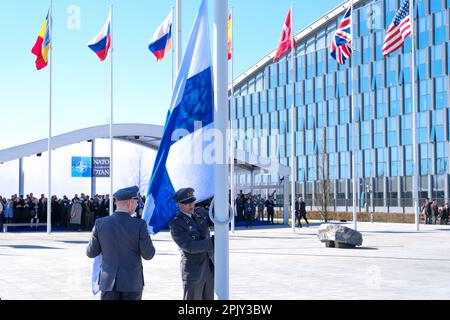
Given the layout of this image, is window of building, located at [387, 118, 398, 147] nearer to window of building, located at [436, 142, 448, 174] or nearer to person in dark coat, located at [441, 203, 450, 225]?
window of building, located at [436, 142, 448, 174]

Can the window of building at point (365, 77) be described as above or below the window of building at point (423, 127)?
above

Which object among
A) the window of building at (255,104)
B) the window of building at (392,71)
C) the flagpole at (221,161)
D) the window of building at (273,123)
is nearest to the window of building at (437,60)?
the window of building at (392,71)

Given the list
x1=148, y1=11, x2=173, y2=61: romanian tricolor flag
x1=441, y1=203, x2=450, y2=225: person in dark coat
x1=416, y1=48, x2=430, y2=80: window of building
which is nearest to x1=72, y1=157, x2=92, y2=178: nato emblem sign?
x1=148, y1=11, x2=173, y2=61: romanian tricolor flag

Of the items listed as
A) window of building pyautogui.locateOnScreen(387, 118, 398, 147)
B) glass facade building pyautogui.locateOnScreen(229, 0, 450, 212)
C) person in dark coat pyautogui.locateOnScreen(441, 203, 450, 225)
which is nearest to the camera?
person in dark coat pyautogui.locateOnScreen(441, 203, 450, 225)

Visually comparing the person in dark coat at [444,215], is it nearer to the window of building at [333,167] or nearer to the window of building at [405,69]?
the window of building at [405,69]

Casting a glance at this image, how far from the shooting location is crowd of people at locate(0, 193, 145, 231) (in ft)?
109

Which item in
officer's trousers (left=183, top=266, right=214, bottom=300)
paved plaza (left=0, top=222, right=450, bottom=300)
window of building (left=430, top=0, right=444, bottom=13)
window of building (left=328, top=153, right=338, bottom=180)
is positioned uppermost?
window of building (left=430, top=0, right=444, bottom=13)

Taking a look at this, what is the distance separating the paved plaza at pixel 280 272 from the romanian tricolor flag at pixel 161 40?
246 inches

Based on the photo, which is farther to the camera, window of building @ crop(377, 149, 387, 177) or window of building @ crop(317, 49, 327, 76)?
window of building @ crop(317, 49, 327, 76)

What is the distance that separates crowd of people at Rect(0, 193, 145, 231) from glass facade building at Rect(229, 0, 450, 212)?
29.9m

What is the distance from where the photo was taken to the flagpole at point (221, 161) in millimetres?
5188

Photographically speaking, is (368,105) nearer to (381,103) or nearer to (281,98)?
(381,103)
